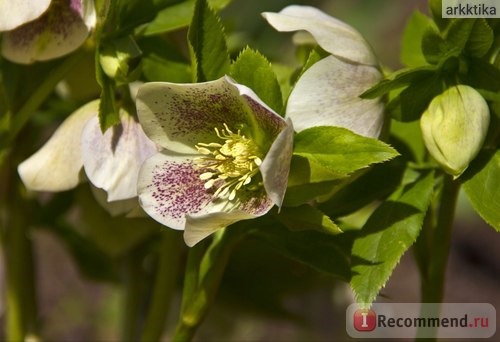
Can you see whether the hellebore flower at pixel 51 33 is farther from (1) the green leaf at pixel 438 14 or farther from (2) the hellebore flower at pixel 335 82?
(1) the green leaf at pixel 438 14

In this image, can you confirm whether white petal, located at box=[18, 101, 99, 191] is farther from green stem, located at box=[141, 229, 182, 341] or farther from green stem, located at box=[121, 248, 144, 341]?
green stem, located at box=[121, 248, 144, 341]

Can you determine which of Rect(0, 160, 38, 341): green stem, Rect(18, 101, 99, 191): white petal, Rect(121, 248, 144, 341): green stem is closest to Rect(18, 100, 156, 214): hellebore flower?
Rect(18, 101, 99, 191): white petal

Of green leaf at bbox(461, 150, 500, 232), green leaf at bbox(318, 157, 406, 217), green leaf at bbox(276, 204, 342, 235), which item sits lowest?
green leaf at bbox(318, 157, 406, 217)

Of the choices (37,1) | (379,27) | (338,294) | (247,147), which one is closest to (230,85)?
(247,147)

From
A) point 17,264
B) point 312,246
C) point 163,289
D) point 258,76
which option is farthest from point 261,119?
point 17,264

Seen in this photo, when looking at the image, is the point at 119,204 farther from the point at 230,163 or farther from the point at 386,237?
the point at 386,237

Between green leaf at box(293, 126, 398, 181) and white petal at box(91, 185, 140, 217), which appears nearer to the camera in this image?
A: green leaf at box(293, 126, 398, 181)
